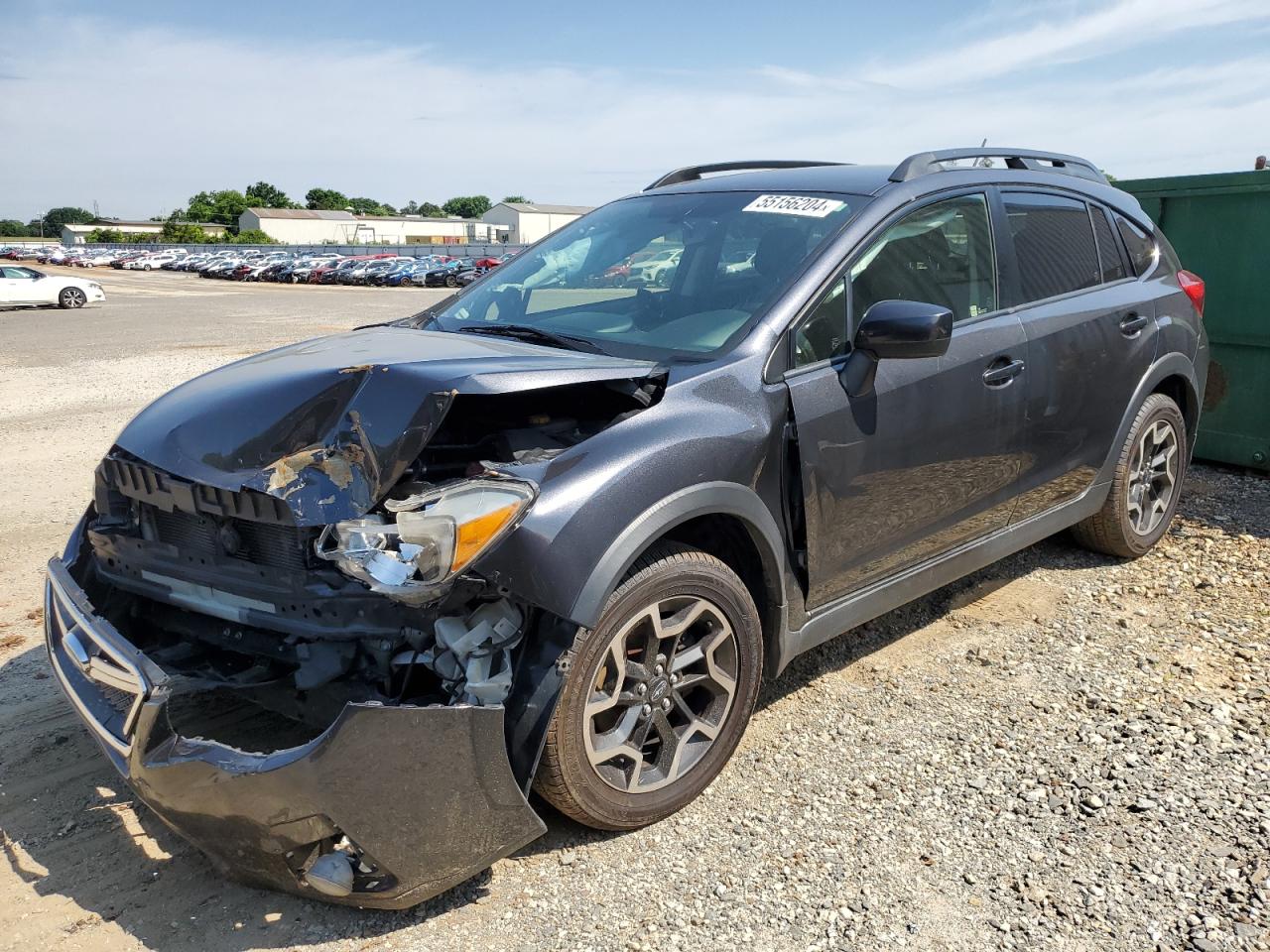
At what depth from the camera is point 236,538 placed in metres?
2.84

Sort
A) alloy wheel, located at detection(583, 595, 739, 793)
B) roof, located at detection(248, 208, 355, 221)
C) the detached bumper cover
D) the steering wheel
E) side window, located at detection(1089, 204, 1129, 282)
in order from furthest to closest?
1. roof, located at detection(248, 208, 355, 221)
2. side window, located at detection(1089, 204, 1129, 282)
3. the steering wheel
4. alloy wheel, located at detection(583, 595, 739, 793)
5. the detached bumper cover

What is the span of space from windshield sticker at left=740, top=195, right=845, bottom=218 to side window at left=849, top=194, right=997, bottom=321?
0.76ft

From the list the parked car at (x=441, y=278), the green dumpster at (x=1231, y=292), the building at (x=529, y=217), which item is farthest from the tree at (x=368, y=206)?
the green dumpster at (x=1231, y=292)

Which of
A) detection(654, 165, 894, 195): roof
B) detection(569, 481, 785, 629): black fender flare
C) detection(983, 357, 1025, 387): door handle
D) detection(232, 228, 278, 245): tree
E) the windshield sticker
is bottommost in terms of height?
detection(569, 481, 785, 629): black fender flare

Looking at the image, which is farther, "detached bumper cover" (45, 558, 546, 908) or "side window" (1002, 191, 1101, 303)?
"side window" (1002, 191, 1101, 303)

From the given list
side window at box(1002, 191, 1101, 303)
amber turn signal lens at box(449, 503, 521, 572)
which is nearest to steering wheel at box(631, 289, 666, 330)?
amber turn signal lens at box(449, 503, 521, 572)

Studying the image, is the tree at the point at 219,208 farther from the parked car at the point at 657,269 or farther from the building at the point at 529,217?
the parked car at the point at 657,269

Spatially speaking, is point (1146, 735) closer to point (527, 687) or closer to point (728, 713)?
point (728, 713)

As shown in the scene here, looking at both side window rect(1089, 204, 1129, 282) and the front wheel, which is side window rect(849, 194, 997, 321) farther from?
the front wheel

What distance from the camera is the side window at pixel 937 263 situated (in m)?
3.62

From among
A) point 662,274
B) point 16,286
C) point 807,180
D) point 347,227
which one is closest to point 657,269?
point 662,274

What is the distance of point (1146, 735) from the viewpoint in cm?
359

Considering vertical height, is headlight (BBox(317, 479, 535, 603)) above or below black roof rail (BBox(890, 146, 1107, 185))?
below

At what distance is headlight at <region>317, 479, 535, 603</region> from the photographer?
2502 millimetres
